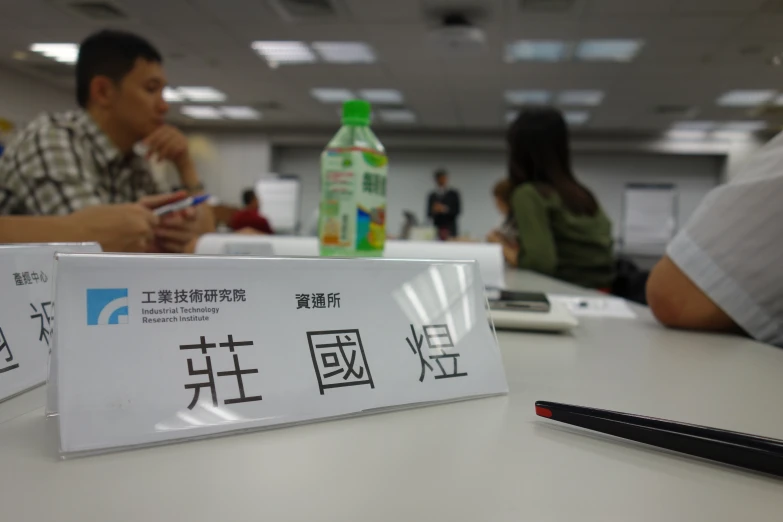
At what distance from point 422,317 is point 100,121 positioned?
4.12 ft

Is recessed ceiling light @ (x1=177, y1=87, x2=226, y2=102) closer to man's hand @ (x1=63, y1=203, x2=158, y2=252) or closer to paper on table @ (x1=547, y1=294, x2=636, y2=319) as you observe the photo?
man's hand @ (x1=63, y1=203, x2=158, y2=252)

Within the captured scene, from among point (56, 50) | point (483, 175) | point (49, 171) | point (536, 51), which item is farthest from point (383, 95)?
point (49, 171)

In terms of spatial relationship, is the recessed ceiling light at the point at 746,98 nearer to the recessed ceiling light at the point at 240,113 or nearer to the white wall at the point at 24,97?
the recessed ceiling light at the point at 240,113

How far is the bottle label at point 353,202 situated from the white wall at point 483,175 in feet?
22.5

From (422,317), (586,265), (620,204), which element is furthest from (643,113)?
(422,317)

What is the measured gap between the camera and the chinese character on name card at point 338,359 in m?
0.31

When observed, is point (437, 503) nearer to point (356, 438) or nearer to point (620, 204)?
point (356, 438)

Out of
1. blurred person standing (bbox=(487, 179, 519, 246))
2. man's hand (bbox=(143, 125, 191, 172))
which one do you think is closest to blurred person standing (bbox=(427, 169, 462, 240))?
blurred person standing (bbox=(487, 179, 519, 246))

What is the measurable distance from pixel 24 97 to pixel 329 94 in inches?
132

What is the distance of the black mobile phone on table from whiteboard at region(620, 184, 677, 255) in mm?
7439

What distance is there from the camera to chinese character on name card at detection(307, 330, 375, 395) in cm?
31

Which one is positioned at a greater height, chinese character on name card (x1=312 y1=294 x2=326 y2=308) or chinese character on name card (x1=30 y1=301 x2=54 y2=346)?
→ chinese character on name card (x1=312 y1=294 x2=326 y2=308)

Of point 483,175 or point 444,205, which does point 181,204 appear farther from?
point 483,175

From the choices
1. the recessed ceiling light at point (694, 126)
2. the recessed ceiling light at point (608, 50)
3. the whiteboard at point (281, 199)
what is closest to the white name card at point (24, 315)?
the recessed ceiling light at point (608, 50)
